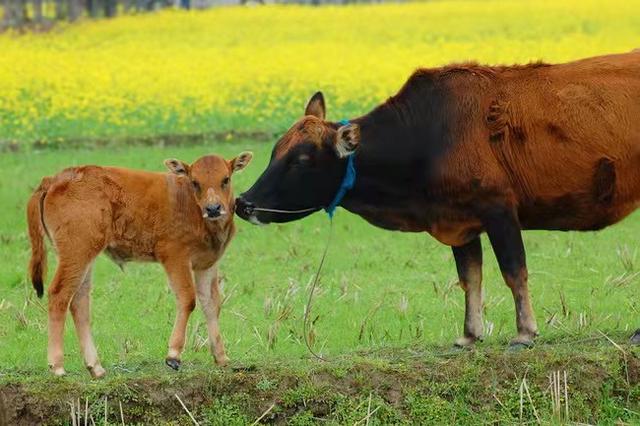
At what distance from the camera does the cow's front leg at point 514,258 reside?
1044 centimetres

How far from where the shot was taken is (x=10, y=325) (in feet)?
42.1

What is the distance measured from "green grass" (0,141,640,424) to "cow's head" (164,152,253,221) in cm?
107

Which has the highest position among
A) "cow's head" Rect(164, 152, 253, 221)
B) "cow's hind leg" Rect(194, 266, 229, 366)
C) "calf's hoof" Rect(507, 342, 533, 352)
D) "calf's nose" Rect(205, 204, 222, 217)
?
"cow's head" Rect(164, 152, 253, 221)

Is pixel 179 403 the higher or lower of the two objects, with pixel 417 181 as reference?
lower

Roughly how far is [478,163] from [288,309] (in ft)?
7.59

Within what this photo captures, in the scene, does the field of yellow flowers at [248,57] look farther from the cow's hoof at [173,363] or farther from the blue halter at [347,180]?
the cow's hoof at [173,363]

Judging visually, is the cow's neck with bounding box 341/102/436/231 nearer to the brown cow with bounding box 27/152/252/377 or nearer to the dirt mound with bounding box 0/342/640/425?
the brown cow with bounding box 27/152/252/377

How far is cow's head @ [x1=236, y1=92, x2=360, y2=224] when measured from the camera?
1047 centimetres

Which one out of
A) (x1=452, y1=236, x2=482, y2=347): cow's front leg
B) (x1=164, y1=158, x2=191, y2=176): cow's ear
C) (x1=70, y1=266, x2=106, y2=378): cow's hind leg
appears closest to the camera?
(x1=70, y1=266, x2=106, y2=378): cow's hind leg

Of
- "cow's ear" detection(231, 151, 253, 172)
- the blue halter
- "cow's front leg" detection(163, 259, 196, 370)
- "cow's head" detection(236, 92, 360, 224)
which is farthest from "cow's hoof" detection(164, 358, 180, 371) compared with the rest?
the blue halter

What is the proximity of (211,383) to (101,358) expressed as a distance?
2.12m

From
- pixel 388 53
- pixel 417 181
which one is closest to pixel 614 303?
pixel 417 181

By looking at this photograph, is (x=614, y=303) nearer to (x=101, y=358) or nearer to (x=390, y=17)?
(x=101, y=358)

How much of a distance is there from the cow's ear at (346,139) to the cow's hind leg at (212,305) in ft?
3.98
